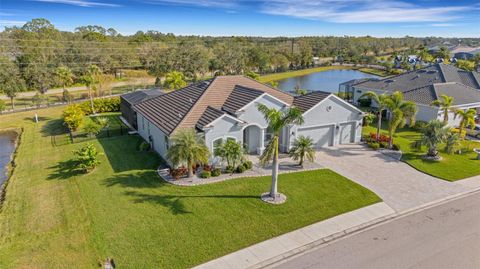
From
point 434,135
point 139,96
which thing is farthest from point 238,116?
point 139,96

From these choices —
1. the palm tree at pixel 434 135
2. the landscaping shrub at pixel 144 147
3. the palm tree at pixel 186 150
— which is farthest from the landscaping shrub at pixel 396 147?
the landscaping shrub at pixel 144 147

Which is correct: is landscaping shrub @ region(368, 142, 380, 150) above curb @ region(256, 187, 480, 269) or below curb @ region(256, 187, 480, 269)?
above

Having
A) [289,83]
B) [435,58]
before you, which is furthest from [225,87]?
[435,58]

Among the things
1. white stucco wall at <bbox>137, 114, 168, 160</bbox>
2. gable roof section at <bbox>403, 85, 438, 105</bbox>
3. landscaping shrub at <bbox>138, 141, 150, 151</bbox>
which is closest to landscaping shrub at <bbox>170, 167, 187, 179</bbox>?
white stucco wall at <bbox>137, 114, 168, 160</bbox>

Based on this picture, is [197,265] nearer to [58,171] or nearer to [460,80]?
[58,171]

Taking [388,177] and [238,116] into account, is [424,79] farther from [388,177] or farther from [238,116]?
[238,116]

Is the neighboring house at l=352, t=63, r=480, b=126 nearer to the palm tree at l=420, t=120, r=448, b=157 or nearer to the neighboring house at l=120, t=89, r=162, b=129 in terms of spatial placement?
the palm tree at l=420, t=120, r=448, b=157
